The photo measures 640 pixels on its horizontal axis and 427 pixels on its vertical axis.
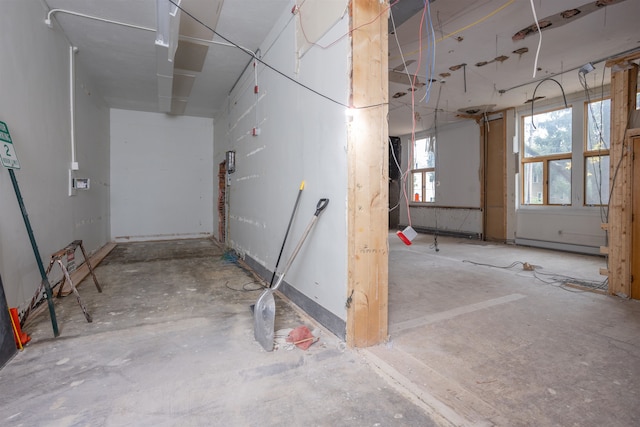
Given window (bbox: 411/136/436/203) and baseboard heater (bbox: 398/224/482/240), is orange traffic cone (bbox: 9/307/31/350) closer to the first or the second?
baseboard heater (bbox: 398/224/482/240)

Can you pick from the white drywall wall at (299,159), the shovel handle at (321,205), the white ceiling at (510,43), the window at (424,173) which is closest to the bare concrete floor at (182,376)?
the white drywall wall at (299,159)

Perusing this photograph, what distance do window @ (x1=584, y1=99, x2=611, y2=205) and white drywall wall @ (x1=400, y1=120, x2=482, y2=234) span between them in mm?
2296

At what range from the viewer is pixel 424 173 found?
10.0 meters

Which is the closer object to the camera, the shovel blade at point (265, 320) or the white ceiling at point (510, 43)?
the shovel blade at point (265, 320)

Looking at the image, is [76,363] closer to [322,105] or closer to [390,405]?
[390,405]

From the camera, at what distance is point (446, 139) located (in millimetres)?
9016

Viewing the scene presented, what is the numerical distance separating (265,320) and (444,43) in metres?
4.16

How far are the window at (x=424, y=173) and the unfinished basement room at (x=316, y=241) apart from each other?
108 inches

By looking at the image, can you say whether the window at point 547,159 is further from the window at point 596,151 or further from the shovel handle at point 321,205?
the shovel handle at point 321,205

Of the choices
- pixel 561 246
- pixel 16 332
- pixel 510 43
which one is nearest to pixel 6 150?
pixel 16 332

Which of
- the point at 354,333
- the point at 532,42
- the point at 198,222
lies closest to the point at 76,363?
the point at 354,333

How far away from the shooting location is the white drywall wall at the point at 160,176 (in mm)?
7867

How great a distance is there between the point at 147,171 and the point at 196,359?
23.4 ft

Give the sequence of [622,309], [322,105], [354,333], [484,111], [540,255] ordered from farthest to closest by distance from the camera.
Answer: [484,111], [540,255], [622,309], [322,105], [354,333]
